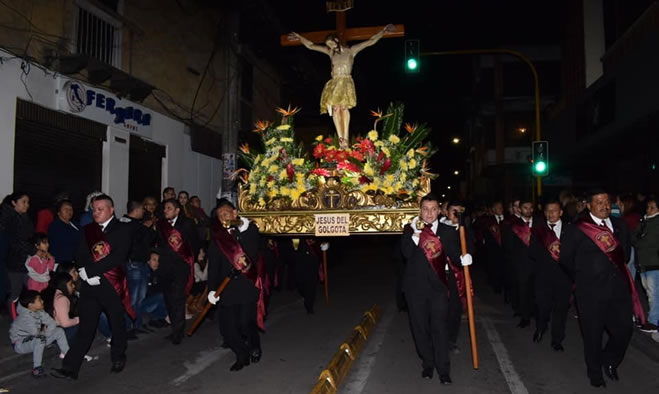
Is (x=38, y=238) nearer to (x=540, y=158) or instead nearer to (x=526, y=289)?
(x=526, y=289)

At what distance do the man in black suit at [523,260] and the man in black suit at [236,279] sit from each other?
404 cm

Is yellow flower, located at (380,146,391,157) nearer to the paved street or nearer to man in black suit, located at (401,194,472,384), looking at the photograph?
man in black suit, located at (401,194,472,384)

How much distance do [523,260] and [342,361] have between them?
12.4ft

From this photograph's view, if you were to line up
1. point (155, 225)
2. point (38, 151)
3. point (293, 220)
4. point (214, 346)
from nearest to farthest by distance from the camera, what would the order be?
point (293, 220) < point (214, 346) < point (155, 225) < point (38, 151)

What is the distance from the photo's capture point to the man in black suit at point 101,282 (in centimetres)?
565

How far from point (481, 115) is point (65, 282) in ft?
115

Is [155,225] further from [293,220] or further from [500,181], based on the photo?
[500,181]

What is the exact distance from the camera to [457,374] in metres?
5.81

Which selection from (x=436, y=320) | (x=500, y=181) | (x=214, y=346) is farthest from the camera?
(x=500, y=181)

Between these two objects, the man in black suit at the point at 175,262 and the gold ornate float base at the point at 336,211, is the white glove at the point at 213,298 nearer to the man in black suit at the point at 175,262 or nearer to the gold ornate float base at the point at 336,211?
the gold ornate float base at the point at 336,211

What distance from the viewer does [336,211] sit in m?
6.31

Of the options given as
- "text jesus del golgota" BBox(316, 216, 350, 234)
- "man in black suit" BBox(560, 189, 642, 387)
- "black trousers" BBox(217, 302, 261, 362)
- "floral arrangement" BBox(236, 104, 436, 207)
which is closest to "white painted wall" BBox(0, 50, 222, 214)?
"floral arrangement" BBox(236, 104, 436, 207)

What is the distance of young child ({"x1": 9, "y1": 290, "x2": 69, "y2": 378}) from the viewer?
5.90m

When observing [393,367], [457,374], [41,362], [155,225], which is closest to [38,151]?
[155,225]
